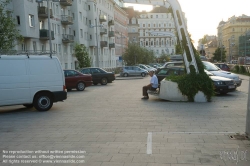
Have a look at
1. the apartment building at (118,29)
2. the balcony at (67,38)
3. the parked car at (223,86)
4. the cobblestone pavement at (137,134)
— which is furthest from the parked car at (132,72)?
the apartment building at (118,29)

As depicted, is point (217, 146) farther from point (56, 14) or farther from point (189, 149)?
point (56, 14)

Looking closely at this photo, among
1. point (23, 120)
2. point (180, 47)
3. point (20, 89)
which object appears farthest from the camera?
point (180, 47)

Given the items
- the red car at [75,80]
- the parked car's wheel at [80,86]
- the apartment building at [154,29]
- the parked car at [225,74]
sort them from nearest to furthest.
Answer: the parked car at [225,74] → the red car at [75,80] → the parked car's wheel at [80,86] → the apartment building at [154,29]

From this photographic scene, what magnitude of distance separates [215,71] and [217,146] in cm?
1375

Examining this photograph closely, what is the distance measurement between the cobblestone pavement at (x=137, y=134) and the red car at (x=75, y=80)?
31.6ft

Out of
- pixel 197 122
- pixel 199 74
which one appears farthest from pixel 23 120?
pixel 199 74

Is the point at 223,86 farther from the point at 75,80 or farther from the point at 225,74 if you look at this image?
the point at 75,80

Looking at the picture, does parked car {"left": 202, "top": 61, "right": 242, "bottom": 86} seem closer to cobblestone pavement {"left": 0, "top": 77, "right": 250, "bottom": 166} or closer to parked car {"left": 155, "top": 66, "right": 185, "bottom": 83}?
parked car {"left": 155, "top": 66, "right": 185, "bottom": 83}

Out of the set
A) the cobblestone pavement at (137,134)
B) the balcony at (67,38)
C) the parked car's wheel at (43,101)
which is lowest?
the cobblestone pavement at (137,134)

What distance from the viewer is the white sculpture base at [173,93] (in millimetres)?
12578

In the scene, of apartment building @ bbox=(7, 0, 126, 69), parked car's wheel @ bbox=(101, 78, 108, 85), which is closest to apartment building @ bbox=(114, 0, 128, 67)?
apartment building @ bbox=(7, 0, 126, 69)

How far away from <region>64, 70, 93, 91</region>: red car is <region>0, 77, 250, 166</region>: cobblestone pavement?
31.6 feet

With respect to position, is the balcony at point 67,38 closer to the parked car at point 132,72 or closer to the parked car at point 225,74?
the parked car at point 132,72

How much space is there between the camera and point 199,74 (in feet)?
41.8
